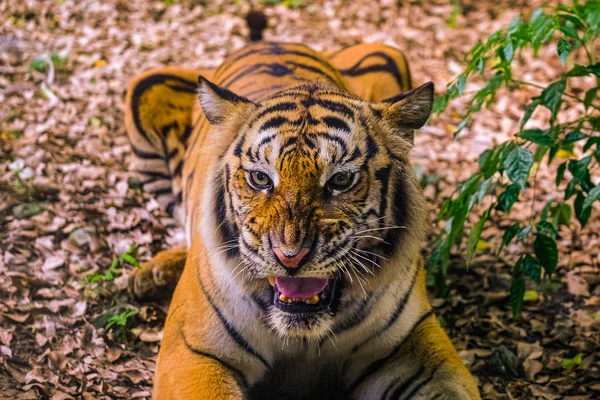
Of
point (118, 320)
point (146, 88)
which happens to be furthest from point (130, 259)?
point (146, 88)

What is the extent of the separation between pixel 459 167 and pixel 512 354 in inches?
72.6

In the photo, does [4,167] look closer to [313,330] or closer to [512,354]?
[313,330]

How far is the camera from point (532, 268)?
3105 mm

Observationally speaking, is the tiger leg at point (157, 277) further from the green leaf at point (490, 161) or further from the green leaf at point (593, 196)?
the green leaf at point (593, 196)

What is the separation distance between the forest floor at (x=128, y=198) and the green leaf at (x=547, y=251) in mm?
653

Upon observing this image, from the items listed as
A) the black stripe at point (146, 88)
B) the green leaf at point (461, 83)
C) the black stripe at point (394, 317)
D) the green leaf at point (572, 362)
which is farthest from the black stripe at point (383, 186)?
the black stripe at point (146, 88)

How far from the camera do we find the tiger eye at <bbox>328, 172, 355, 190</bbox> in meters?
2.44

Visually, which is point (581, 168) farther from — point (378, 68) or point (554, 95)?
point (378, 68)

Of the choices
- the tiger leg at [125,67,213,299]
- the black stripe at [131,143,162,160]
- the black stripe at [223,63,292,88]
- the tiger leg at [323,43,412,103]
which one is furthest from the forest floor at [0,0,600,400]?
the black stripe at [223,63,292,88]

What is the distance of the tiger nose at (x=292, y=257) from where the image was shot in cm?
230

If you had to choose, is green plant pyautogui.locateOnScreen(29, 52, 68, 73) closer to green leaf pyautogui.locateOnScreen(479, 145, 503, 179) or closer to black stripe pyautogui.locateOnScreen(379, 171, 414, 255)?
green leaf pyautogui.locateOnScreen(479, 145, 503, 179)

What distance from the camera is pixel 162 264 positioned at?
389 cm

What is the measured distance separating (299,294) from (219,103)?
0.83m

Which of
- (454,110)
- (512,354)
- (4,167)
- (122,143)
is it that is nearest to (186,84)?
(122,143)
